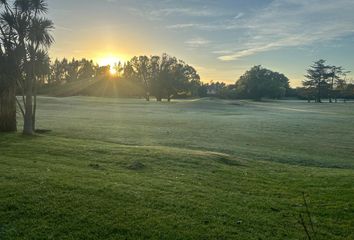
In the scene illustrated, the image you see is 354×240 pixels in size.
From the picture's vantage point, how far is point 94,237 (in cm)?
643

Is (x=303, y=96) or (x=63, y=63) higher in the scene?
(x=63, y=63)

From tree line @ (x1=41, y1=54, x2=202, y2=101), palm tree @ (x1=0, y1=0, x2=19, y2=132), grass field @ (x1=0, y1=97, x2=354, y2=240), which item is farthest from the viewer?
tree line @ (x1=41, y1=54, x2=202, y2=101)

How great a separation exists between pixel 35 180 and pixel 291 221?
20.3 ft

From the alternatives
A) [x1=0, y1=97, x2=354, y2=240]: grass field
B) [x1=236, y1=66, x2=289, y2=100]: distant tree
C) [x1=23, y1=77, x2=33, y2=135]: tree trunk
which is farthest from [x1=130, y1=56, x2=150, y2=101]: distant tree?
[x1=0, y1=97, x2=354, y2=240]: grass field

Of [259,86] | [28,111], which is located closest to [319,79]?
[259,86]

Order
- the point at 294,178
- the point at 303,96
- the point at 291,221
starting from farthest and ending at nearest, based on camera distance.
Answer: the point at 303,96 < the point at 294,178 < the point at 291,221

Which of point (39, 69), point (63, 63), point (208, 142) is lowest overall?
point (208, 142)

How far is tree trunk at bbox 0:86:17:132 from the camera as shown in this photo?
68.8 feet

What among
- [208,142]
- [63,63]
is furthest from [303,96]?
[208,142]

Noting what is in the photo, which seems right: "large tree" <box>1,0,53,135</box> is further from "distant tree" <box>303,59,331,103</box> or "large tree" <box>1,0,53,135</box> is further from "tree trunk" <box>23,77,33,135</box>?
"distant tree" <box>303,59,331,103</box>

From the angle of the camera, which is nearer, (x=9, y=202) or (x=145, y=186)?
(x=9, y=202)

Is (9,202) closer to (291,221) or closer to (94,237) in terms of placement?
(94,237)

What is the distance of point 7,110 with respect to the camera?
69.5 ft

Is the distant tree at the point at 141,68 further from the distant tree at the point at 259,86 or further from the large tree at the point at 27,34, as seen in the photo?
the large tree at the point at 27,34
